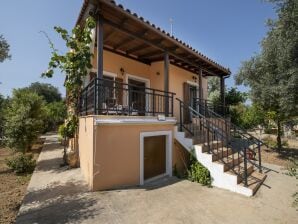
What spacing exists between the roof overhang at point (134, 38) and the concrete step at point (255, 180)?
5649 mm

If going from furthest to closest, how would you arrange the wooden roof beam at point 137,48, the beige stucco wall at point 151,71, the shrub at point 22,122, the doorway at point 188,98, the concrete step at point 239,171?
the doorway at point 188,98, the shrub at point 22,122, the beige stucco wall at point 151,71, the wooden roof beam at point 137,48, the concrete step at point 239,171

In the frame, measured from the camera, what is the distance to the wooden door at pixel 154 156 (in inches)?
281

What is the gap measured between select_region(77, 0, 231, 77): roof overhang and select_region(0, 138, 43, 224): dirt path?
5.74 m

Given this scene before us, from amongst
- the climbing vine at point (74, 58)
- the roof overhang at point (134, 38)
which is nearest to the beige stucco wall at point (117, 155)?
the climbing vine at point (74, 58)

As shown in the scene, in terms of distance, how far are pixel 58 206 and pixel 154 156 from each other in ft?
11.9

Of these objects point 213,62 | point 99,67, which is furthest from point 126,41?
point 213,62

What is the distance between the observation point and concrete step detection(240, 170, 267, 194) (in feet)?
19.2

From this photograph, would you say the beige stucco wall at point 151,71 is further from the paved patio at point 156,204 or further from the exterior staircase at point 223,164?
the paved patio at point 156,204

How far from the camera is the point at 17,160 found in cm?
832

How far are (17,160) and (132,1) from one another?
8.08 m

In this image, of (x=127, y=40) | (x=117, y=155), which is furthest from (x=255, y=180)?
(x=127, y=40)

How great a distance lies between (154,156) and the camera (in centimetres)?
743

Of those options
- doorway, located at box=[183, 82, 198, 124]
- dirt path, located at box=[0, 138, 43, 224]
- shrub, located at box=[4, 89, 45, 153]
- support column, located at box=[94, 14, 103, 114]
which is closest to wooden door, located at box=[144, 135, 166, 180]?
support column, located at box=[94, 14, 103, 114]

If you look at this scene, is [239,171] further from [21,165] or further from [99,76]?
[21,165]
